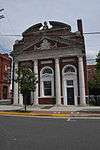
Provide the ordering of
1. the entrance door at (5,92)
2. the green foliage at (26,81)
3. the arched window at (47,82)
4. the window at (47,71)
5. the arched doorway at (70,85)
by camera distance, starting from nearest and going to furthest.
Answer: the green foliage at (26,81) < the arched doorway at (70,85) < the arched window at (47,82) < the window at (47,71) < the entrance door at (5,92)

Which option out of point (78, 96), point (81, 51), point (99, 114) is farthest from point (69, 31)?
point (99, 114)

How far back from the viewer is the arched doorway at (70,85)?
35.7 meters

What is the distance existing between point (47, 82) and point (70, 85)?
334cm

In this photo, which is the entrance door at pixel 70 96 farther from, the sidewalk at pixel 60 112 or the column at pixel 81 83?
the sidewalk at pixel 60 112

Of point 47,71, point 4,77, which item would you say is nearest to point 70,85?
point 47,71

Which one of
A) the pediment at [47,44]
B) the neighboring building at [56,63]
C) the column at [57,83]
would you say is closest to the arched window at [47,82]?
the neighboring building at [56,63]

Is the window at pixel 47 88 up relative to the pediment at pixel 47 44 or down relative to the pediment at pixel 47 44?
down

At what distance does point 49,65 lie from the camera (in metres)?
37.2

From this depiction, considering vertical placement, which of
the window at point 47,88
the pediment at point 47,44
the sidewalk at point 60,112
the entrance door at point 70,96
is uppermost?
the pediment at point 47,44

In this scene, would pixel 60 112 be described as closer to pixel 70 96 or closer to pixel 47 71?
pixel 70 96

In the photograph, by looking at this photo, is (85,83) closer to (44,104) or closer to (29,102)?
(44,104)

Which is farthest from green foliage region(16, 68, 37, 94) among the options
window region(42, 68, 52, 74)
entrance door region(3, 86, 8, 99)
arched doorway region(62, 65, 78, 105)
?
entrance door region(3, 86, 8, 99)

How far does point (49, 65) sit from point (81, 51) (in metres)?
4.96

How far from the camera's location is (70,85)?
118ft
